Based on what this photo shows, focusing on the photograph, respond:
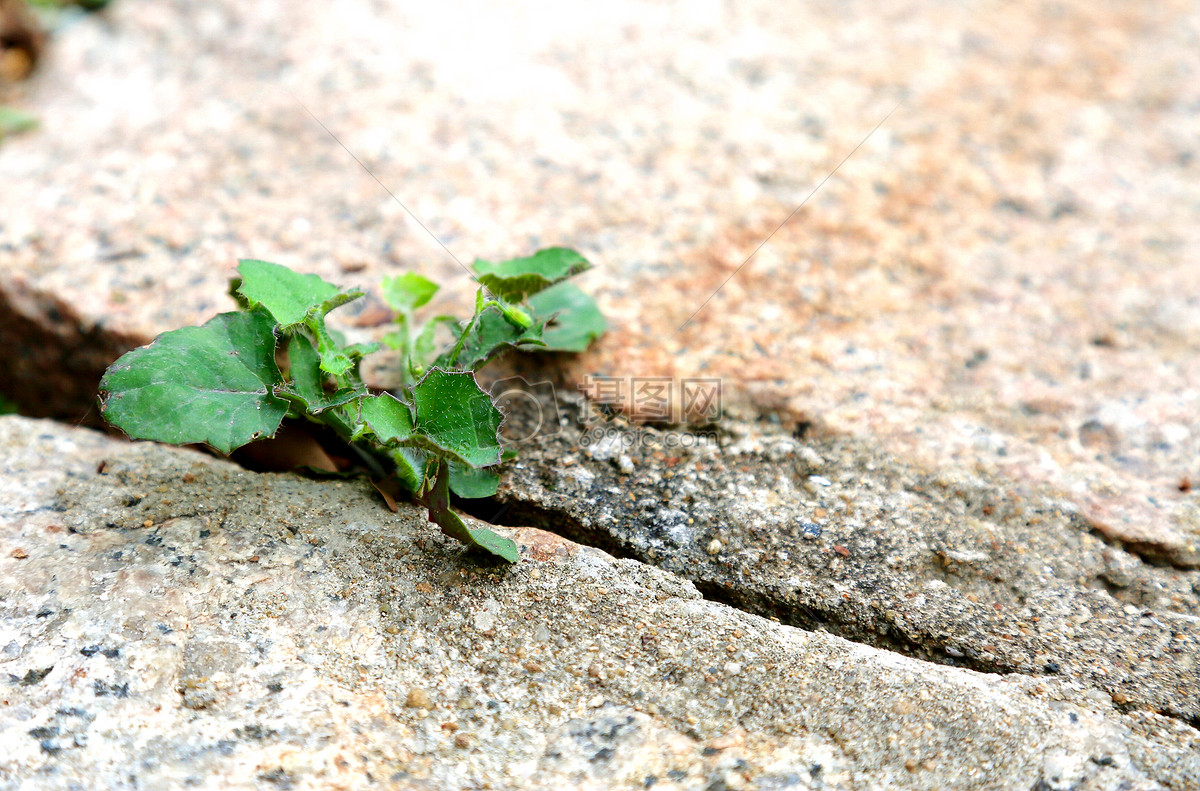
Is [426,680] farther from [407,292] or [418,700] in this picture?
[407,292]

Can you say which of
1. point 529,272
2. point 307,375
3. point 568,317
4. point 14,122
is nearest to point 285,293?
point 307,375

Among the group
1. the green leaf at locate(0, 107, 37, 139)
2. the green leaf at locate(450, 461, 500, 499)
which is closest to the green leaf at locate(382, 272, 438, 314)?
the green leaf at locate(450, 461, 500, 499)

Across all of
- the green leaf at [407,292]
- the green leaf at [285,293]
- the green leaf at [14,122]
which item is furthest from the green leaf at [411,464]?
the green leaf at [14,122]

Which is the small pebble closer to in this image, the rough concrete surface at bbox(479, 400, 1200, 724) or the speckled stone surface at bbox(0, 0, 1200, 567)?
the rough concrete surface at bbox(479, 400, 1200, 724)

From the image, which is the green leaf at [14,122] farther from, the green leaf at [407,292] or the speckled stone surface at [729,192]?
the green leaf at [407,292]

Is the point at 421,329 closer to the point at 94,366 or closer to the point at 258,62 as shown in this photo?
the point at 94,366
